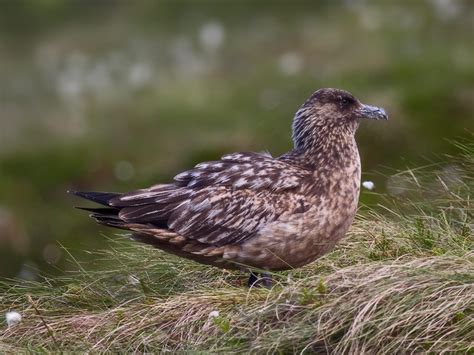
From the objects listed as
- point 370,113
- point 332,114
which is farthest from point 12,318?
point 370,113

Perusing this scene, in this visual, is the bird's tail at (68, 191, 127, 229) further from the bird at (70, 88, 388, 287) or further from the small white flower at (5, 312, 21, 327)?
the small white flower at (5, 312, 21, 327)

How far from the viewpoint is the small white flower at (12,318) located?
23.2 feet

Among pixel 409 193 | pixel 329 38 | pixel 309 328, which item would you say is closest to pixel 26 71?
pixel 329 38

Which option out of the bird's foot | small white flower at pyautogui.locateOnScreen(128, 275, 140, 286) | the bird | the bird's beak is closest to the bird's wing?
the bird

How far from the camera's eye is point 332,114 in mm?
8094

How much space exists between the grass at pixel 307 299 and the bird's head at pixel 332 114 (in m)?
0.51

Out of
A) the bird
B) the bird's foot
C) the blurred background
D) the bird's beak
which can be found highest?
the bird's beak

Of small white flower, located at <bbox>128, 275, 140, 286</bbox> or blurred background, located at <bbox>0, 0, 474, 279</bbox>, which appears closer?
small white flower, located at <bbox>128, 275, 140, 286</bbox>

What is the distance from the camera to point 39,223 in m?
14.0

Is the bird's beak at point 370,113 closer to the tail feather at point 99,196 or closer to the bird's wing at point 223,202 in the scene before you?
the bird's wing at point 223,202

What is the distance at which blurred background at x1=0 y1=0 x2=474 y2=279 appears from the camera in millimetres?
13898

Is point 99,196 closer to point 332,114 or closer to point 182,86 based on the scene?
point 332,114

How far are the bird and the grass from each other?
0.60 feet

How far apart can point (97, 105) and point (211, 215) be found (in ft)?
30.8
